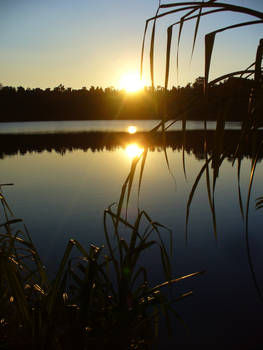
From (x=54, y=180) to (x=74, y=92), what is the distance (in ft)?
175

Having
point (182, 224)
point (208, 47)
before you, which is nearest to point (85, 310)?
point (208, 47)

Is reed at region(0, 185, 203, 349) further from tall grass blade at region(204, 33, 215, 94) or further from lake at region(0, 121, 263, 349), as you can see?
tall grass blade at region(204, 33, 215, 94)

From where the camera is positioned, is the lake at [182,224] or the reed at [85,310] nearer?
the reed at [85,310]

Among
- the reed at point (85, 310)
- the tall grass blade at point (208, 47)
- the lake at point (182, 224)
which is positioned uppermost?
the tall grass blade at point (208, 47)

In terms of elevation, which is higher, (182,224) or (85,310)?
(85,310)

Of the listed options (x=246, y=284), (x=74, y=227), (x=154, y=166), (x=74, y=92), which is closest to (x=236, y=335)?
(x=246, y=284)

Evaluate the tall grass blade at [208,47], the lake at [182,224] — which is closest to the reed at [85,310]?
the lake at [182,224]

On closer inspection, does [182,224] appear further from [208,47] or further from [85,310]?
[208,47]

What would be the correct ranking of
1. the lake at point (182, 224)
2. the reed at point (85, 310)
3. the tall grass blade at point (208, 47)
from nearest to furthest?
1. the tall grass blade at point (208, 47)
2. the reed at point (85, 310)
3. the lake at point (182, 224)

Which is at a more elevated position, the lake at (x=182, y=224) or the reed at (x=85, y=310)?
the reed at (x=85, y=310)

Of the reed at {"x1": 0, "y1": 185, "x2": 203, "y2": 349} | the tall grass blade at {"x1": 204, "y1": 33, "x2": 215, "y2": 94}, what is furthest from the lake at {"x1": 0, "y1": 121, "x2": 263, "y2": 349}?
the reed at {"x1": 0, "y1": 185, "x2": 203, "y2": 349}

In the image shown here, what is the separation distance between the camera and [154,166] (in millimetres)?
10328

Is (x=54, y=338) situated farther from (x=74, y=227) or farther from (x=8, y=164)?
(x=8, y=164)

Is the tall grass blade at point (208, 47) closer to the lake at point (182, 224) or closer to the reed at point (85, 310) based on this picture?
the lake at point (182, 224)
